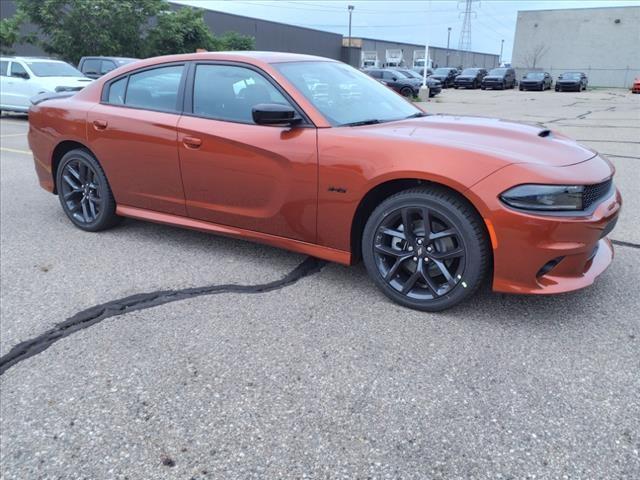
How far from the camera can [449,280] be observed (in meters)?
3.17

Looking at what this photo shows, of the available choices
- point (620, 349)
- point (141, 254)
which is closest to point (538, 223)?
point (620, 349)

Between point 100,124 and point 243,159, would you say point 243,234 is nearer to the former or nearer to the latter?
point 243,159

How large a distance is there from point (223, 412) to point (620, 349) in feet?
6.85

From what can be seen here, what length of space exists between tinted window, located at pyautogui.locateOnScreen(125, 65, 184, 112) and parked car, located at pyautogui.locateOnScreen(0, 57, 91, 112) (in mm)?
10698

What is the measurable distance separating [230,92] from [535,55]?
64.3 metres

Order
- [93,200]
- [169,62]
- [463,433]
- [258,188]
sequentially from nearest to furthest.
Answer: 1. [463,433]
2. [258,188]
3. [169,62]
4. [93,200]

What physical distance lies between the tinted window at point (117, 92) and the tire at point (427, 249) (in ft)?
8.33

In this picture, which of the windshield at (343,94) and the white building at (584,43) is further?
the white building at (584,43)

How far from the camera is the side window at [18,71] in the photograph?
14328mm

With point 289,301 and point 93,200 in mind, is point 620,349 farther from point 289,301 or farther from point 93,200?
point 93,200

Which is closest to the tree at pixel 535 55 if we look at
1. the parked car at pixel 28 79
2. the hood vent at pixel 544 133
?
the parked car at pixel 28 79

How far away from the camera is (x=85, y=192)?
4859mm

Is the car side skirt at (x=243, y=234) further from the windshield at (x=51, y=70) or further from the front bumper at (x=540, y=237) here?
the windshield at (x=51, y=70)

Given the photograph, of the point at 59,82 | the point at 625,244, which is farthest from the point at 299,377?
the point at 59,82
